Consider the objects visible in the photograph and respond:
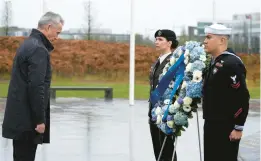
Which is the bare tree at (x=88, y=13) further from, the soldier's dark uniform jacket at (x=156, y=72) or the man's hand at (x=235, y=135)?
the man's hand at (x=235, y=135)

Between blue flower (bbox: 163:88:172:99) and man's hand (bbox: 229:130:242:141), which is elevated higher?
blue flower (bbox: 163:88:172:99)

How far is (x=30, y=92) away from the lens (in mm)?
5602

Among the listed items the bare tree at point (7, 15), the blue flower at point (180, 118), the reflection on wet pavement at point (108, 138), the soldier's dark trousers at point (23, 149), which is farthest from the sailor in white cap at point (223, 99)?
the bare tree at point (7, 15)

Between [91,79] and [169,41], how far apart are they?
50.0 feet

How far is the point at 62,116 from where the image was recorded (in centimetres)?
1458

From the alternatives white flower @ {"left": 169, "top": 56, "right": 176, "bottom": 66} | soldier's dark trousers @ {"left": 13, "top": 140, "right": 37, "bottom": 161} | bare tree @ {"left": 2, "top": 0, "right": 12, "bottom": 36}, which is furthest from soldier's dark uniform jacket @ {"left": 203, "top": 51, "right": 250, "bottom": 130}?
bare tree @ {"left": 2, "top": 0, "right": 12, "bottom": 36}

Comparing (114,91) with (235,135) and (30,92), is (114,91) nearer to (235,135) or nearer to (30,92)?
(30,92)

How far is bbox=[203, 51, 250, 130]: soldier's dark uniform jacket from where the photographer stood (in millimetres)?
5457

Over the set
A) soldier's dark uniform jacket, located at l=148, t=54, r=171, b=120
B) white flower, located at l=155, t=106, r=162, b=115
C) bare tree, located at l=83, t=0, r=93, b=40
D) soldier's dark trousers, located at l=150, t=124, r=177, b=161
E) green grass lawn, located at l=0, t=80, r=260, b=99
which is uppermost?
bare tree, located at l=83, t=0, r=93, b=40

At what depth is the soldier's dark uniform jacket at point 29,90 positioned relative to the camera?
18.4ft

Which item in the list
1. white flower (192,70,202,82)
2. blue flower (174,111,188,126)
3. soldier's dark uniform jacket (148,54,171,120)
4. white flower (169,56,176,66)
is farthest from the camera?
soldier's dark uniform jacket (148,54,171,120)

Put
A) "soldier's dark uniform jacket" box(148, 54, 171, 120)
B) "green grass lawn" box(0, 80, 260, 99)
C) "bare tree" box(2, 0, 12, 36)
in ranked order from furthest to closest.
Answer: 1. "green grass lawn" box(0, 80, 260, 99)
2. "bare tree" box(2, 0, 12, 36)
3. "soldier's dark uniform jacket" box(148, 54, 171, 120)

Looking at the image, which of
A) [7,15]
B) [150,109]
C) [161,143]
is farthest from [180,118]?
[7,15]

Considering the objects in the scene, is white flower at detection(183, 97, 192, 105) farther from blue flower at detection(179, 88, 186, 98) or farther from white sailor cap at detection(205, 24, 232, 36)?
white sailor cap at detection(205, 24, 232, 36)
